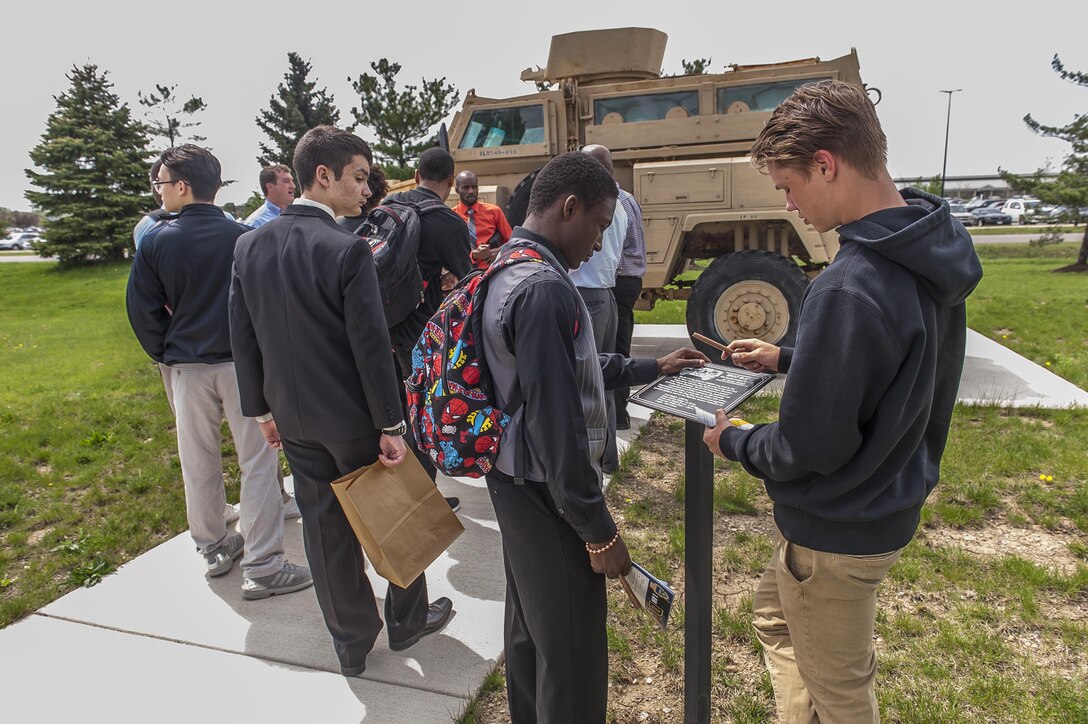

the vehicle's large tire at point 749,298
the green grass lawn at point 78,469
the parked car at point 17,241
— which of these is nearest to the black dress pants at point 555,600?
the green grass lawn at point 78,469

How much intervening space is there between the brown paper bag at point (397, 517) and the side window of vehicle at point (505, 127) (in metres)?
5.64

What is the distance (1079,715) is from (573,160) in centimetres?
245

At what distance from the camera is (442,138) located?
7.31 meters

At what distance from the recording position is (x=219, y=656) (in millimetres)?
2840

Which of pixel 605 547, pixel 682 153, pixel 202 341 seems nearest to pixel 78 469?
pixel 202 341

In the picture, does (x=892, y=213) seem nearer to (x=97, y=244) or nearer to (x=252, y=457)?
(x=252, y=457)

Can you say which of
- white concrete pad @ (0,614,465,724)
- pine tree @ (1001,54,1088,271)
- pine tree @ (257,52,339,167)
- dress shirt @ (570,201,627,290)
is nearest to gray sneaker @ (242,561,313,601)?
white concrete pad @ (0,614,465,724)

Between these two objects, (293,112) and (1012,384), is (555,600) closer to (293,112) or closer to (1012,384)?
(1012,384)

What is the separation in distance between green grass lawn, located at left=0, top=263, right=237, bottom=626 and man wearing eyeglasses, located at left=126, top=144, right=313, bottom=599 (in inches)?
33.3

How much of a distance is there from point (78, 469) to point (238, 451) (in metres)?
2.58

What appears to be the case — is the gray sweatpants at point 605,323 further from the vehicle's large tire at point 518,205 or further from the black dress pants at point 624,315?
the vehicle's large tire at point 518,205

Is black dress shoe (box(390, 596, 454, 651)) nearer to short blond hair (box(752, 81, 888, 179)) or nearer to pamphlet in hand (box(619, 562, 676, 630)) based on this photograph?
pamphlet in hand (box(619, 562, 676, 630))

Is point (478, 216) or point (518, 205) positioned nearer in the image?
point (518, 205)

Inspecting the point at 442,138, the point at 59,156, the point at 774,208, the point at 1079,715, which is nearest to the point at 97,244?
the point at 59,156
